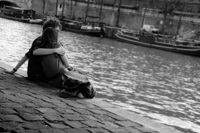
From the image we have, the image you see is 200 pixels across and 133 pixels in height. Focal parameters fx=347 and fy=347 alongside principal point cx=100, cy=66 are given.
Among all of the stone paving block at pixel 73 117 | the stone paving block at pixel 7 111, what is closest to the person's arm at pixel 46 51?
the stone paving block at pixel 73 117

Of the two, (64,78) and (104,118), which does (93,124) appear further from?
(64,78)

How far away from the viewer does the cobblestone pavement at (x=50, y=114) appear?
11.7 ft

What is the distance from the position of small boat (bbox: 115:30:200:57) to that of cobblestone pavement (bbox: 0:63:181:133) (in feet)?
104

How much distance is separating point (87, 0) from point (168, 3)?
17104 millimetres

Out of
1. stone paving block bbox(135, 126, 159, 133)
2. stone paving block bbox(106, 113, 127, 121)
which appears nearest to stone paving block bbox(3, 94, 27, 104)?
stone paving block bbox(106, 113, 127, 121)

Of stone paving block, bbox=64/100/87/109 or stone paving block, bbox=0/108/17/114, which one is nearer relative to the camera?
stone paving block, bbox=0/108/17/114

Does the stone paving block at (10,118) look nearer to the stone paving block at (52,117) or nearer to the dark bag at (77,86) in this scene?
the stone paving block at (52,117)

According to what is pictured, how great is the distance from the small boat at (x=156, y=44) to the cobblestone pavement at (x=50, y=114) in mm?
31711

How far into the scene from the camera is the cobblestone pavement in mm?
3574

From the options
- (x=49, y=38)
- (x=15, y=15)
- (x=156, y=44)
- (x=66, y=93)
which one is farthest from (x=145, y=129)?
(x=15, y=15)

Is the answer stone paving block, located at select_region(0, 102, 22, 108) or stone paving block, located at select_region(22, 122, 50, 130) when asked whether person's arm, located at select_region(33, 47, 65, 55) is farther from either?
stone paving block, located at select_region(22, 122, 50, 130)

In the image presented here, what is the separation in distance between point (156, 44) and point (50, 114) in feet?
115

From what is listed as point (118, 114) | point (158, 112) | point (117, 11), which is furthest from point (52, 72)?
point (117, 11)

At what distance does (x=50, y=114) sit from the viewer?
4.07 metres
